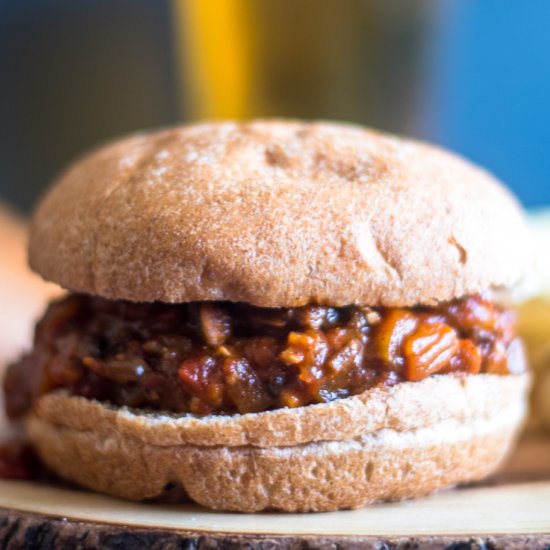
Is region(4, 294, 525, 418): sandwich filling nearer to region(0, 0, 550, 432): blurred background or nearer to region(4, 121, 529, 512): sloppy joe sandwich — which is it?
region(4, 121, 529, 512): sloppy joe sandwich

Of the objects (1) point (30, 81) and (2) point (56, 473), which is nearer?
Result: (2) point (56, 473)

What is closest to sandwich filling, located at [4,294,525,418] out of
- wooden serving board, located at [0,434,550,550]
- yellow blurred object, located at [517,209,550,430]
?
wooden serving board, located at [0,434,550,550]

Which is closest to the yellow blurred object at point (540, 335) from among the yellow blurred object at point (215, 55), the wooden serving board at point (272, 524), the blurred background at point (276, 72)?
the wooden serving board at point (272, 524)

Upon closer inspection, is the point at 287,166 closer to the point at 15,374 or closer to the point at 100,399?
the point at 100,399

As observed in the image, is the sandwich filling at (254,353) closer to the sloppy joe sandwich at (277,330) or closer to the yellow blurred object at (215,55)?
the sloppy joe sandwich at (277,330)

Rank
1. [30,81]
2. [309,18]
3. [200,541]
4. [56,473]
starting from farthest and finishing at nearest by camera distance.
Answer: [30,81] → [309,18] → [56,473] → [200,541]

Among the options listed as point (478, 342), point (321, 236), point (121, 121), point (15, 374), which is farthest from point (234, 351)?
point (121, 121)
